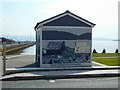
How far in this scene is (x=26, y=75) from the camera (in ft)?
53.9

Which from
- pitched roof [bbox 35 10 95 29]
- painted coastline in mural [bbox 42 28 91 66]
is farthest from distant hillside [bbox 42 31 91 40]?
pitched roof [bbox 35 10 95 29]

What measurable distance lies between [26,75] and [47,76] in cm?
111

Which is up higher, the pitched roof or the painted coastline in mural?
the pitched roof

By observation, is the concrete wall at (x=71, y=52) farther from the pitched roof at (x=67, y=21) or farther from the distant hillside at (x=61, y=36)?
the pitched roof at (x=67, y=21)

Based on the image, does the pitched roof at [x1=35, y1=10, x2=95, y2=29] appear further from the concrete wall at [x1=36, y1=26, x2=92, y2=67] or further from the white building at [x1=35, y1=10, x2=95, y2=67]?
the concrete wall at [x1=36, y1=26, x2=92, y2=67]

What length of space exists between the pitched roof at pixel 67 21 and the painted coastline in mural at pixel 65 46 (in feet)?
1.29

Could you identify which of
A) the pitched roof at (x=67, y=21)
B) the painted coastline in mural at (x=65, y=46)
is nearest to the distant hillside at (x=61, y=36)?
the painted coastline in mural at (x=65, y=46)

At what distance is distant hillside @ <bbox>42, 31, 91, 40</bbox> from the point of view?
2006cm

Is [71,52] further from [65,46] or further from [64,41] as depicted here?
[64,41]

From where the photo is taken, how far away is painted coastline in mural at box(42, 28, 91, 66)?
2009 cm

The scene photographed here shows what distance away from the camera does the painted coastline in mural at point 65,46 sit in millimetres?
20094

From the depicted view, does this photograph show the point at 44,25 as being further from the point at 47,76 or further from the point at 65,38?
the point at 47,76

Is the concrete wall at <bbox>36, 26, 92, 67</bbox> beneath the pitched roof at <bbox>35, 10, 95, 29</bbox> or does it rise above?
beneath

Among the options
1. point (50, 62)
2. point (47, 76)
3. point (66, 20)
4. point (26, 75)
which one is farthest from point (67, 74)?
point (66, 20)
